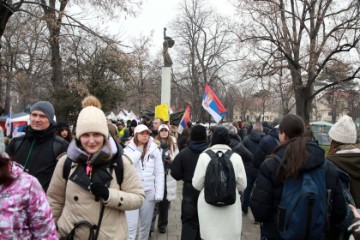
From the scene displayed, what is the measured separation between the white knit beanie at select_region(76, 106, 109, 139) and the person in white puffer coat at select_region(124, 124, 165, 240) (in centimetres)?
215

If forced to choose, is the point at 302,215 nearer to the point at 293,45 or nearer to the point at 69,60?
the point at 69,60

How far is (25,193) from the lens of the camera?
186cm

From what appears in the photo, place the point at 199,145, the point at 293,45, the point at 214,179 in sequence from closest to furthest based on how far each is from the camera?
the point at 214,179
the point at 199,145
the point at 293,45

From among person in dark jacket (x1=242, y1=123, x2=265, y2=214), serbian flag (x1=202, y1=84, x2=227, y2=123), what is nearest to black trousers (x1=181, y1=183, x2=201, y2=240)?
person in dark jacket (x1=242, y1=123, x2=265, y2=214)

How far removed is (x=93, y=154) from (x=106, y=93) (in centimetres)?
1498

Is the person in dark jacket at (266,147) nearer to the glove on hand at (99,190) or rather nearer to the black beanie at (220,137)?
the black beanie at (220,137)

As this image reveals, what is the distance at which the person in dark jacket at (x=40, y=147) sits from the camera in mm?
3701

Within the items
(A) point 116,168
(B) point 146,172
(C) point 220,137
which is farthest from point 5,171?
(B) point 146,172

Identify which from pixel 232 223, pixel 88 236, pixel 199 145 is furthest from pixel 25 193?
pixel 199 145

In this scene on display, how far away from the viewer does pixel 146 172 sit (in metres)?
5.08

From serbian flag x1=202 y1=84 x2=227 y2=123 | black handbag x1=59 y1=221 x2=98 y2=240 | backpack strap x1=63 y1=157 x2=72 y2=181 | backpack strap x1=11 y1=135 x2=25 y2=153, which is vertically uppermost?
serbian flag x1=202 y1=84 x2=227 y2=123

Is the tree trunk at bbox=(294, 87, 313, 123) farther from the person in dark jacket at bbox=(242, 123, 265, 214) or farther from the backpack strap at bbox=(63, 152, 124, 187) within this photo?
the backpack strap at bbox=(63, 152, 124, 187)

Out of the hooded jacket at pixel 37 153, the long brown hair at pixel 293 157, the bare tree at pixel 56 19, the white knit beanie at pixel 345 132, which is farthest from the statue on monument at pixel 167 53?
the long brown hair at pixel 293 157

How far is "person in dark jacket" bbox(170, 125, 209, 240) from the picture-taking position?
4703 mm
